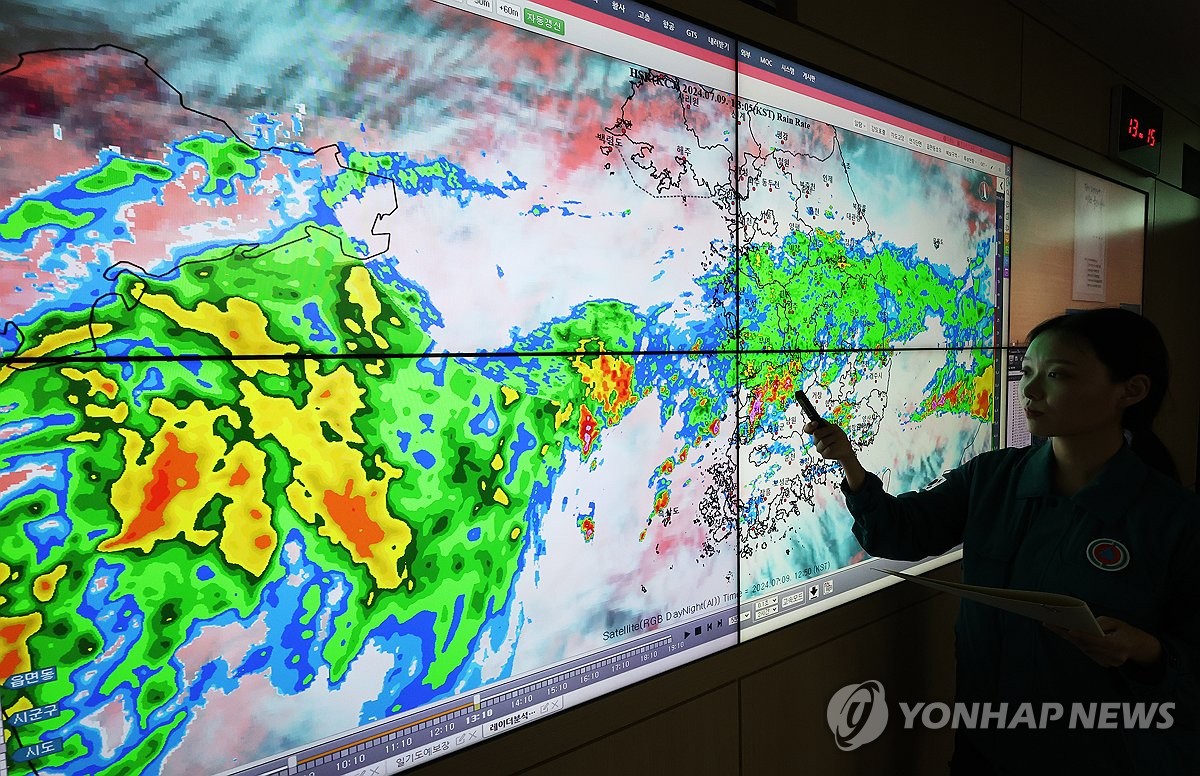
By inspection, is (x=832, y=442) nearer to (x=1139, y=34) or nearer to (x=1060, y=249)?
(x=1060, y=249)

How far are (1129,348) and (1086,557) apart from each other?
0.44 m

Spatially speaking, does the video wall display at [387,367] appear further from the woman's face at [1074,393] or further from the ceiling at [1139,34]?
the ceiling at [1139,34]

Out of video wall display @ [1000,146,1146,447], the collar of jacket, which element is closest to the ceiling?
video wall display @ [1000,146,1146,447]

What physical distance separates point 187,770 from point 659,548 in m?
0.90

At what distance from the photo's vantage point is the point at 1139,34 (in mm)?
2670

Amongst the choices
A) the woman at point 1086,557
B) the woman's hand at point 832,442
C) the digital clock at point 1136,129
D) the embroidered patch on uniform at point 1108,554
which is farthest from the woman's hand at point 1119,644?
the digital clock at point 1136,129

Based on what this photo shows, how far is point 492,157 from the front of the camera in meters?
1.18

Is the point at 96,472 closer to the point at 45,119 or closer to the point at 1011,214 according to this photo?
the point at 45,119

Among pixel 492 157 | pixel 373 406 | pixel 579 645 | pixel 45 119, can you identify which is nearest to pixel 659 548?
pixel 579 645

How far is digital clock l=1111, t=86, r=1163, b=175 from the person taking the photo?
9.20 ft

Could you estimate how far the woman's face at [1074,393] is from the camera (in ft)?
4.57

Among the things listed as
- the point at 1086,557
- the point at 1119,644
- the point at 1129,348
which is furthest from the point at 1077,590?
the point at 1129,348

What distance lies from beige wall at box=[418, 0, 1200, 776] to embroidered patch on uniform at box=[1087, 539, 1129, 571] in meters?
0.69

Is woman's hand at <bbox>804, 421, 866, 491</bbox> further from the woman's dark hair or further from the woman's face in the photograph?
the woman's dark hair
